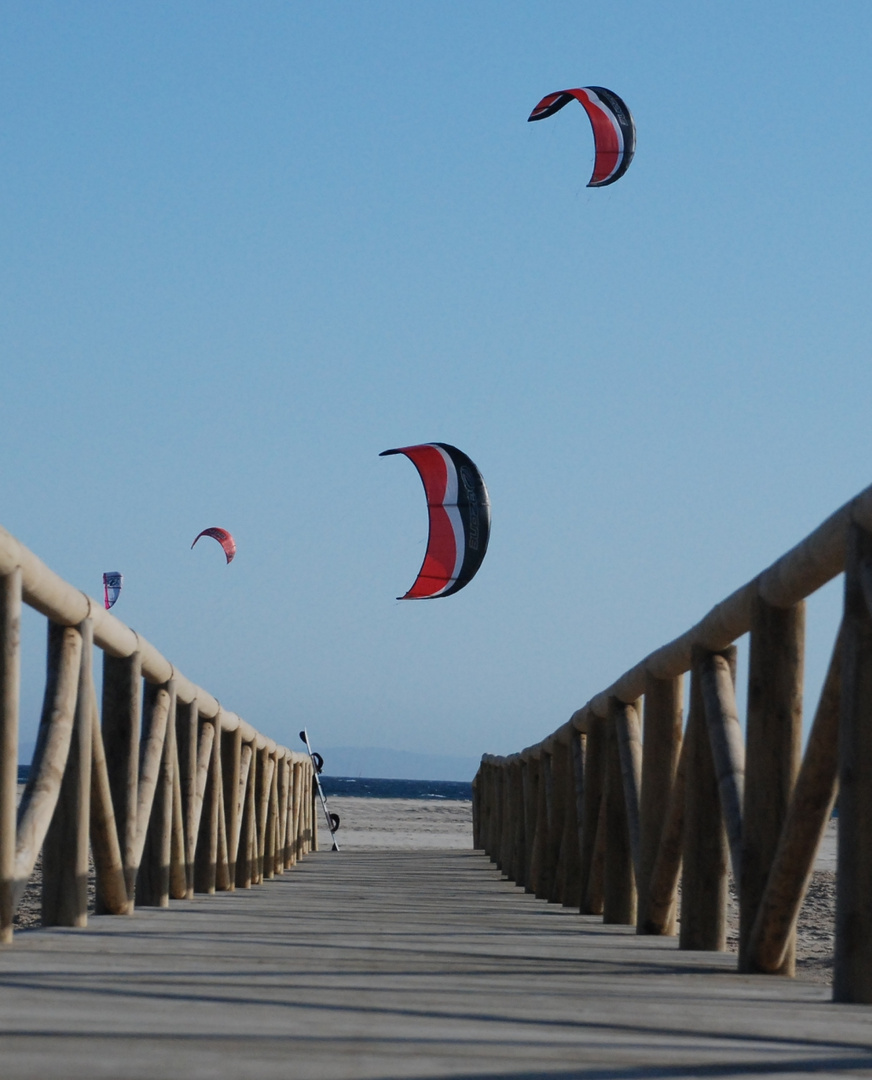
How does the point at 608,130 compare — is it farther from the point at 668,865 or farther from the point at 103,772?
the point at 103,772

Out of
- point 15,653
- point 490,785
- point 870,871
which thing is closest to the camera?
point 870,871

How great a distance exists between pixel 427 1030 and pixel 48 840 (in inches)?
82.6

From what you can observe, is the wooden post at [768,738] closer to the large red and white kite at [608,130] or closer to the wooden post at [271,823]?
the wooden post at [271,823]

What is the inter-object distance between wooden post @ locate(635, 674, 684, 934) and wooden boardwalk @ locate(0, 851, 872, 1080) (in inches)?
6.9

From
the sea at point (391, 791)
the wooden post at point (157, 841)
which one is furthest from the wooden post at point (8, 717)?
the sea at point (391, 791)

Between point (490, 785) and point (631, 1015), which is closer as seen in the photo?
point (631, 1015)

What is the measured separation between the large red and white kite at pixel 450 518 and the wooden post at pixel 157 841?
9.07 metres

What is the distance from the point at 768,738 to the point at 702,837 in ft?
2.25

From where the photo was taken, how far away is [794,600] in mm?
3586

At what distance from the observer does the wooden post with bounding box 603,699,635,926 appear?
5770 millimetres

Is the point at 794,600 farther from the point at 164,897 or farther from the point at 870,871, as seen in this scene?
the point at 164,897

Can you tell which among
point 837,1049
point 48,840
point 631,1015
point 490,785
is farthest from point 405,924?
point 490,785

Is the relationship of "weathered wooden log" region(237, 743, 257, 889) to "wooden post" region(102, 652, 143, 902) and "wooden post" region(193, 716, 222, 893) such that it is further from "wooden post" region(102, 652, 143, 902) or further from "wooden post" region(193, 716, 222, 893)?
"wooden post" region(102, 652, 143, 902)

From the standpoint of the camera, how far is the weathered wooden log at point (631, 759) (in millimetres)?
5438
